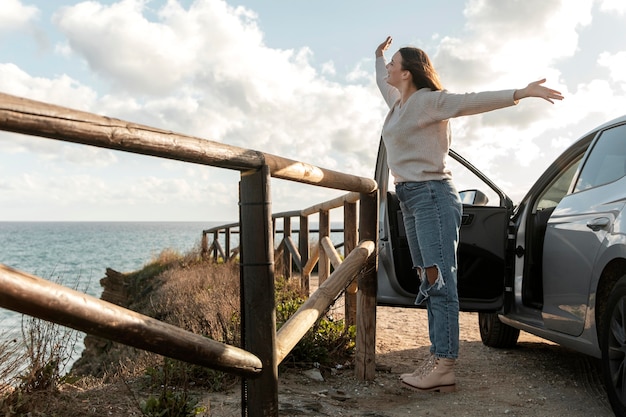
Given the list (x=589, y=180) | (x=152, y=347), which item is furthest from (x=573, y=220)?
(x=152, y=347)

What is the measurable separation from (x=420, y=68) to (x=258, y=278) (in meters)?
1.96

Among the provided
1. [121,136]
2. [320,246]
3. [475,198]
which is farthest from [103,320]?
[320,246]

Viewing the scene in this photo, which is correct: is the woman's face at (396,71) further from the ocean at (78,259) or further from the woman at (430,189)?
the ocean at (78,259)

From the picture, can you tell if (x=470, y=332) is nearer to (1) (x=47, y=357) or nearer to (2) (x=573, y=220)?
(2) (x=573, y=220)

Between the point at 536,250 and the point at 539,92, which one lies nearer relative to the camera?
the point at 539,92

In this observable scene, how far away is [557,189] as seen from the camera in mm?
5016

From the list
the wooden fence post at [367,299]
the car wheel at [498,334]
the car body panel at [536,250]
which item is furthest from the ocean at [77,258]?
the car wheel at [498,334]

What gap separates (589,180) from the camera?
14.1 feet

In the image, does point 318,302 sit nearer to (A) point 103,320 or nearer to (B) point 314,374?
(B) point 314,374

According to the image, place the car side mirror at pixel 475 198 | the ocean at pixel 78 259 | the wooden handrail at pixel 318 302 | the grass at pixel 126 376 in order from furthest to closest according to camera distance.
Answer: the car side mirror at pixel 475 198 → the ocean at pixel 78 259 → the grass at pixel 126 376 → the wooden handrail at pixel 318 302

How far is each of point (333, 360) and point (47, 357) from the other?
2.05 m

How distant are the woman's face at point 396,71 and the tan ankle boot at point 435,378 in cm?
176

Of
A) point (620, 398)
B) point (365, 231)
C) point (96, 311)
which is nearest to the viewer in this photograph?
point (96, 311)

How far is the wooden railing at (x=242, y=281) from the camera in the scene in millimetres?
1938
